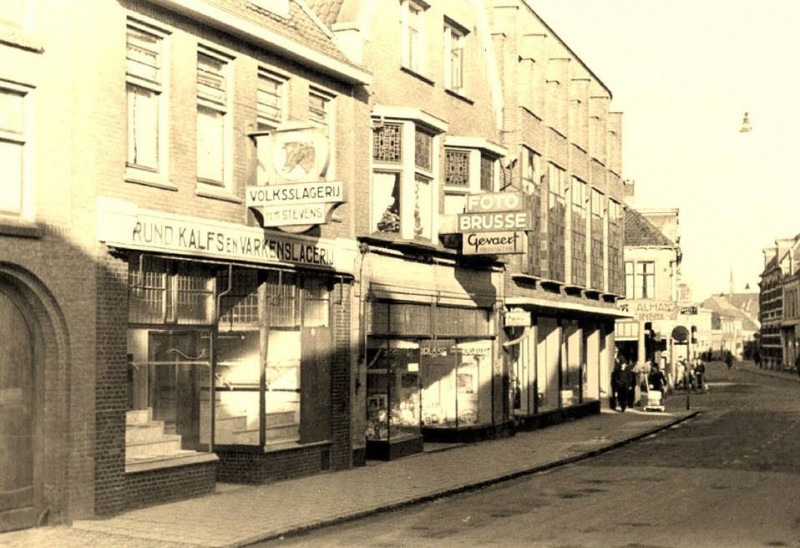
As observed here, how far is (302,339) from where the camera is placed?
18.6 metres

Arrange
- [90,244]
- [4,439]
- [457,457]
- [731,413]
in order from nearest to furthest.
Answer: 1. [4,439]
2. [90,244]
3. [457,457]
4. [731,413]

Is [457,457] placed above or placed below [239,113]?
below

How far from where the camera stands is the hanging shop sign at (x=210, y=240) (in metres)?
14.3

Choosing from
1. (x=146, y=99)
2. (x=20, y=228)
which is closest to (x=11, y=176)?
(x=20, y=228)

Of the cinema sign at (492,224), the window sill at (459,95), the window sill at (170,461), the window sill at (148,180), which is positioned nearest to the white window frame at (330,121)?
the window sill at (148,180)

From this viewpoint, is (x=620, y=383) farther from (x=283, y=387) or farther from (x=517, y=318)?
(x=283, y=387)

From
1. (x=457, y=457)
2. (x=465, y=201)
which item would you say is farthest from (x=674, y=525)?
(x=465, y=201)

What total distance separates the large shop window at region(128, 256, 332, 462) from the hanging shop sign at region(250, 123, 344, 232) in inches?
44.7

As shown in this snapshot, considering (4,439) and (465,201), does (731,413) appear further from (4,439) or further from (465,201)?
(4,439)

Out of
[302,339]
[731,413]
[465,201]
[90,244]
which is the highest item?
[465,201]

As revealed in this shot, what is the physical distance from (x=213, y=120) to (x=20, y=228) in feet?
14.3

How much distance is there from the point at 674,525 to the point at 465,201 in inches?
451

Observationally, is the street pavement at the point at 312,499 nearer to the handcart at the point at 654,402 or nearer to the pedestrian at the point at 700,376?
the handcart at the point at 654,402

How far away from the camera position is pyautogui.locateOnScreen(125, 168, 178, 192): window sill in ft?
A: 48.1
